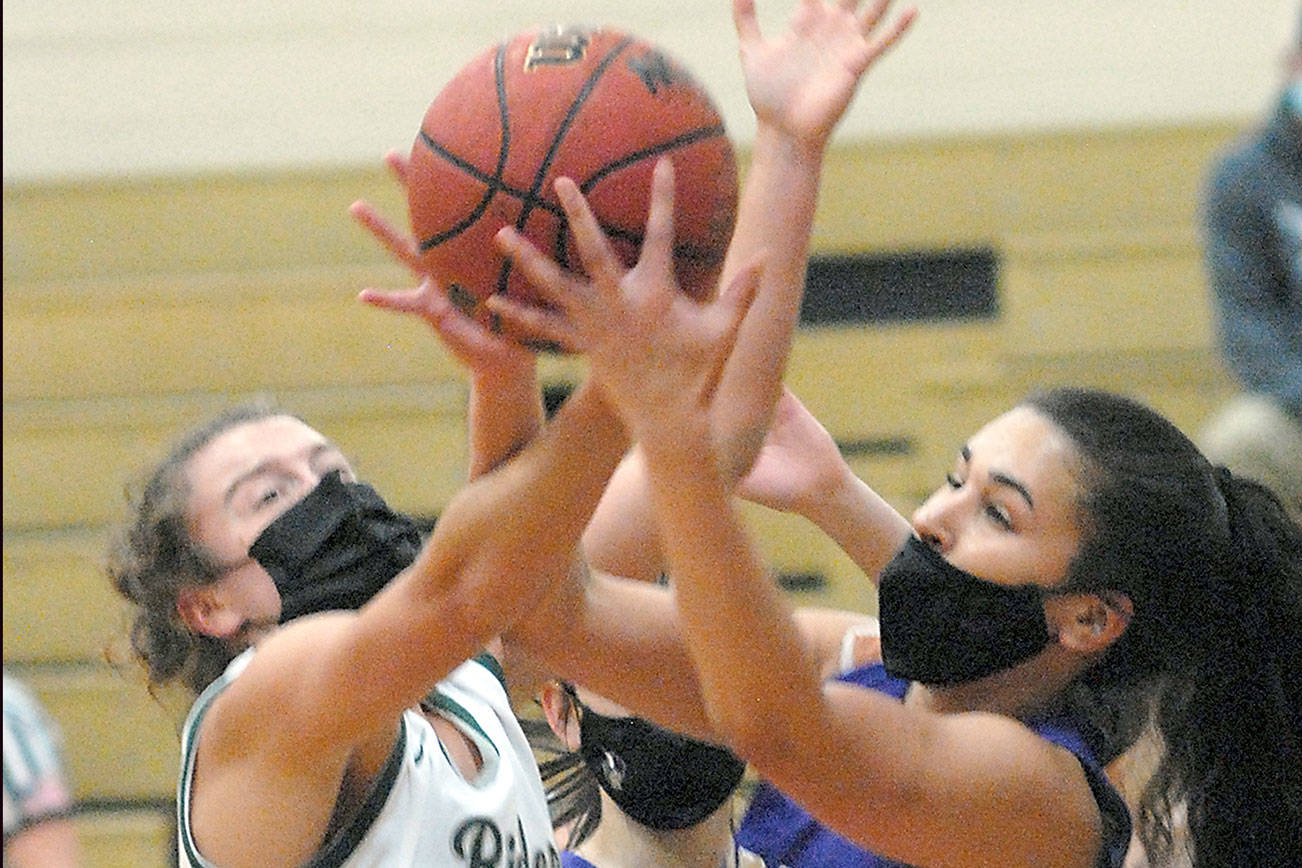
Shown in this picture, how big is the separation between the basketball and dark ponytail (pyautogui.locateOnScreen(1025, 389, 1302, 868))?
2.07 ft

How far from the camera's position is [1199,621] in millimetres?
2037

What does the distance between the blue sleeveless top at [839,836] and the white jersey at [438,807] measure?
38 centimetres

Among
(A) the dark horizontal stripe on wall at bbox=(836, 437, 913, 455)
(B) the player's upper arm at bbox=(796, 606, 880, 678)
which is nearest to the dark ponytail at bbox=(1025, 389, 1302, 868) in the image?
(B) the player's upper arm at bbox=(796, 606, 880, 678)

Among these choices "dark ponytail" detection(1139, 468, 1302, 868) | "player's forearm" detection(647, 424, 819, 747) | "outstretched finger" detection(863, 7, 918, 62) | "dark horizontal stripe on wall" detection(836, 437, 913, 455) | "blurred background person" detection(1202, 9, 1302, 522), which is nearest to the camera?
"player's forearm" detection(647, 424, 819, 747)

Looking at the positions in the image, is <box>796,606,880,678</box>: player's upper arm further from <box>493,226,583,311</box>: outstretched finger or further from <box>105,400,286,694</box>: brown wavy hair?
<box>493,226,583,311</box>: outstretched finger

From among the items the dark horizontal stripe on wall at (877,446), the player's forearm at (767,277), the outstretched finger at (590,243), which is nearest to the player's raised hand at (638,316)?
the outstretched finger at (590,243)

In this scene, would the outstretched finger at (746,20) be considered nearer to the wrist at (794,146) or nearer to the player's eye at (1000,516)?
the wrist at (794,146)

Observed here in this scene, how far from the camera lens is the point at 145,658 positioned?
89.7 inches

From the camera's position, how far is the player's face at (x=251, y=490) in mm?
2070

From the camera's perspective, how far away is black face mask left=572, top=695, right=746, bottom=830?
2408mm

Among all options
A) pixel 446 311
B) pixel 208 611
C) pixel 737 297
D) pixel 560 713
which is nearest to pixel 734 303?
pixel 737 297

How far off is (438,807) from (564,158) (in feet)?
2.50

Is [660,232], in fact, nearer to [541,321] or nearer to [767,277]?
[541,321]

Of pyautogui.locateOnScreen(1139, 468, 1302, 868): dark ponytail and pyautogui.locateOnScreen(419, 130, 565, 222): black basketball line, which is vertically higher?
pyautogui.locateOnScreen(419, 130, 565, 222): black basketball line
